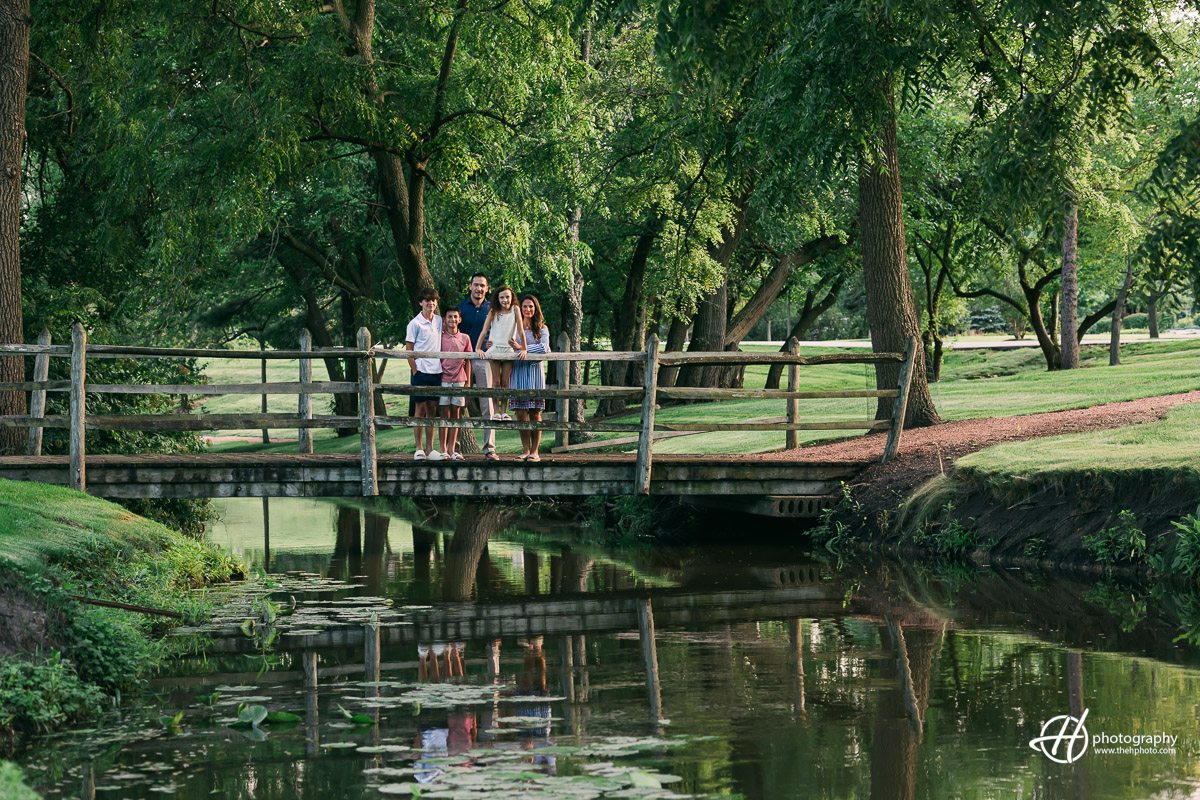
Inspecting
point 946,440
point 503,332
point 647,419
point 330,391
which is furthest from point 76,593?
Result: point 946,440

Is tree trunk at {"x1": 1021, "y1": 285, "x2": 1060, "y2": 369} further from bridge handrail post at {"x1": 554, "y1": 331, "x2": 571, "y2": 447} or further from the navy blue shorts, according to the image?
the navy blue shorts

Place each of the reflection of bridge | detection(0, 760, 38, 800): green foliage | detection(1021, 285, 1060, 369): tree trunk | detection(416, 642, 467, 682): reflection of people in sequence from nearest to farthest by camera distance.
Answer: detection(0, 760, 38, 800): green foliage, detection(416, 642, 467, 682): reflection of people, the reflection of bridge, detection(1021, 285, 1060, 369): tree trunk

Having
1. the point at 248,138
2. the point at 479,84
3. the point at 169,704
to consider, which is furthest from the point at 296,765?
the point at 479,84

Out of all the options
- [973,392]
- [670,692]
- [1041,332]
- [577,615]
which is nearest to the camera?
[670,692]

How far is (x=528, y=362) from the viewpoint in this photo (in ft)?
48.7

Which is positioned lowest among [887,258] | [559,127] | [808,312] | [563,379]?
[563,379]

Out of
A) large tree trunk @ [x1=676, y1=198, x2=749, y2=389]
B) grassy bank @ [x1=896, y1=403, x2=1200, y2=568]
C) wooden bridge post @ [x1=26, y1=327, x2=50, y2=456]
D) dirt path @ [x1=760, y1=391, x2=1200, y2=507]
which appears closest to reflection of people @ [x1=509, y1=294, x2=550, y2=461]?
dirt path @ [x1=760, y1=391, x2=1200, y2=507]

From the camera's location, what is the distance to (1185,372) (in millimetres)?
23719

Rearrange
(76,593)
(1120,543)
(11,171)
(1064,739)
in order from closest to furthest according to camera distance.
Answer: (1064,739) → (76,593) → (1120,543) → (11,171)

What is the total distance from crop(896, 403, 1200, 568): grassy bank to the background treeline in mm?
1856

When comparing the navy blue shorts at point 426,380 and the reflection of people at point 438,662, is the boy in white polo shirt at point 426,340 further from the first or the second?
the reflection of people at point 438,662

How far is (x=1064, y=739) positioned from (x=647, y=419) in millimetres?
8466

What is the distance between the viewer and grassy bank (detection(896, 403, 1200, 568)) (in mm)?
12406

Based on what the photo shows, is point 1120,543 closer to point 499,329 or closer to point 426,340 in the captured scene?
point 499,329
